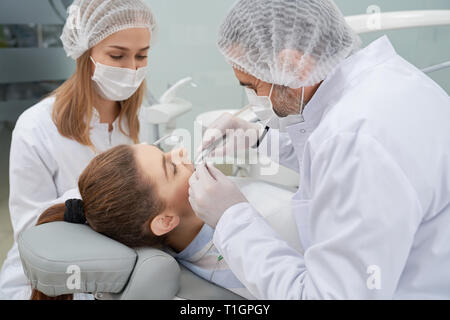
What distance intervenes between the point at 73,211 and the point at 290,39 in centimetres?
78

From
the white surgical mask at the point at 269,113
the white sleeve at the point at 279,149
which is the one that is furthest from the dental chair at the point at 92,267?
the white sleeve at the point at 279,149

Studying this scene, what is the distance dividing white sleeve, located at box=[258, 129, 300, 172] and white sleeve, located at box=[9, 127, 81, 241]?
763mm

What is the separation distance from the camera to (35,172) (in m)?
1.43

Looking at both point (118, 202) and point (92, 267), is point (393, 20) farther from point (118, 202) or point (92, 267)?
point (92, 267)

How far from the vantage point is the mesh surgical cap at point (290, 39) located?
955 millimetres

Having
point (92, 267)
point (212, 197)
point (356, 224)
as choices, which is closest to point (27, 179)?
point (92, 267)

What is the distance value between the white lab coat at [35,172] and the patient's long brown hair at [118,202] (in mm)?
163

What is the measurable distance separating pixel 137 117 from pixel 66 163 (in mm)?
398

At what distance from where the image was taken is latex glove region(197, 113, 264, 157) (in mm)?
1559

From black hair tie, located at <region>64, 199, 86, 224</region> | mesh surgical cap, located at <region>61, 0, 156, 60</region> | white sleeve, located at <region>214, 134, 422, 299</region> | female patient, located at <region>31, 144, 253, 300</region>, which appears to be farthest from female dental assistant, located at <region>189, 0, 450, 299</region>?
mesh surgical cap, located at <region>61, 0, 156, 60</region>

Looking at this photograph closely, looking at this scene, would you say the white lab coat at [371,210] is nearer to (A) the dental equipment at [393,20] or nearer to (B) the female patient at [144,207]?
(B) the female patient at [144,207]

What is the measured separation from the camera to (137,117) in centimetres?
178

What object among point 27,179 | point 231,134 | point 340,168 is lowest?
point 27,179
